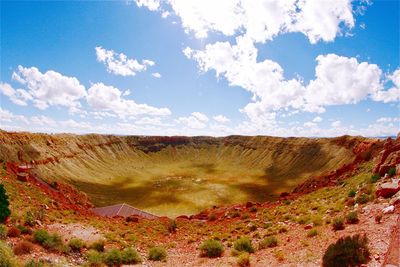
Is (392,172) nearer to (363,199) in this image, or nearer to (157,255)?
(363,199)

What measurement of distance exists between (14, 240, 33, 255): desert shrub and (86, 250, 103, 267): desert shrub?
292cm

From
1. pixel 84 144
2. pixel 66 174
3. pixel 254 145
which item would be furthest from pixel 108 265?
pixel 254 145

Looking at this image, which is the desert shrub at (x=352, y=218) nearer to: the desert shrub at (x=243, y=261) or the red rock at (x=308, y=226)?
the red rock at (x=308, y=226)

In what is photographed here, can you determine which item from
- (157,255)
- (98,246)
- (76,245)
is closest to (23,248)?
(76,245)

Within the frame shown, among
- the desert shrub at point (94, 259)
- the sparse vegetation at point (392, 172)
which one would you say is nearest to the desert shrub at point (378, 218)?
the sparse vegetation at point (392, 172)

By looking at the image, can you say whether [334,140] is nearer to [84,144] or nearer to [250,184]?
[250,184]

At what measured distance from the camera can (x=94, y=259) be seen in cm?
1554

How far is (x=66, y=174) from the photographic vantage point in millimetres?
78188

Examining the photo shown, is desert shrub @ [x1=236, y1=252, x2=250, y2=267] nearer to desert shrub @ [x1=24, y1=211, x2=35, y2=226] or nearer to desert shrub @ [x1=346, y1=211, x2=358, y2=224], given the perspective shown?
desert shrub @ [x1=346, y1=211, x2=358, y2=224]

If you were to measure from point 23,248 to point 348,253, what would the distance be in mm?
14701

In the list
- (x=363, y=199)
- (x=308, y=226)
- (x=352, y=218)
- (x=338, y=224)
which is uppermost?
(x=363, y=199)

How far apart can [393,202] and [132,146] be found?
458 ft

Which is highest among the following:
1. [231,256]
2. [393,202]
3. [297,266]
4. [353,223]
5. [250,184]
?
[393,202]

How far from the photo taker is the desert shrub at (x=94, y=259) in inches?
600
